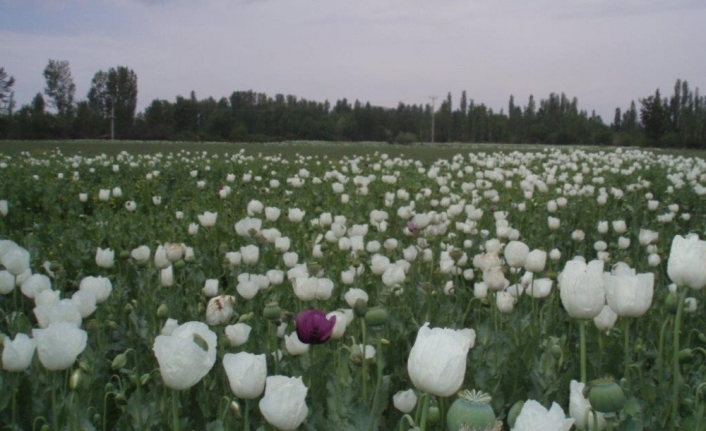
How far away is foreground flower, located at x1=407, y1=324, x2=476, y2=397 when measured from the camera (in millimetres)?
1449

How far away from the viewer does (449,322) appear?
10.8 feet

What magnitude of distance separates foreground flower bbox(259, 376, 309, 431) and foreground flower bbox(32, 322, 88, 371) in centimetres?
65

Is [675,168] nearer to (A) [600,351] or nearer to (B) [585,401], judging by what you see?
(A) [600,351]

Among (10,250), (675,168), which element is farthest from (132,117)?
(10,250)

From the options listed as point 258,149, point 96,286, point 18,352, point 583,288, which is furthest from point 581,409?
point 258,149

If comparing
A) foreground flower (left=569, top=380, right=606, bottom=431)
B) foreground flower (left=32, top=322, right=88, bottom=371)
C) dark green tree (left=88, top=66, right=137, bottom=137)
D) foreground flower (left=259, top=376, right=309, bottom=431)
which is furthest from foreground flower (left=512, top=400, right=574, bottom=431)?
dark green tree (left=88, top=66, right=137, bottom=137)

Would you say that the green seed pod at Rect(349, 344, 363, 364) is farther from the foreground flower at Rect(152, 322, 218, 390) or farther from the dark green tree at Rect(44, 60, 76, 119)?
the dark green tree at Rect(44, 60, 76, 119)

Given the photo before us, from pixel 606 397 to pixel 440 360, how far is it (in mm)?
358

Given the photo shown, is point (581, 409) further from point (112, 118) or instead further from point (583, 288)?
point (112, 118)

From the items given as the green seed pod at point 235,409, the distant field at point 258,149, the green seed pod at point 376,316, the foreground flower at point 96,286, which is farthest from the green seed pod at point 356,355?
the distant field at point 258,149

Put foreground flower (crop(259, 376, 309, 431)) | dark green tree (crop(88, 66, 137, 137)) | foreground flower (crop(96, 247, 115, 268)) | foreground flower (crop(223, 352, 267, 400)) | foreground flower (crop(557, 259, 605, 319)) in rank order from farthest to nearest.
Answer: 1. dark green tree (crop(88, 66, 137, 137))
2. foreground flower (crop(96, 247, 115, 268))
3. foreground flower (crop(557, 259, 605, 319))
4. foreground flower (crop(223, 352, 267, 400))
5. foreground flower (crop(259, 376, 309, 431))

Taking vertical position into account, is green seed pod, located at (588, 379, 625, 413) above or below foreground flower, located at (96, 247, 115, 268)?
above

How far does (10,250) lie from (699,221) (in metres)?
6.93

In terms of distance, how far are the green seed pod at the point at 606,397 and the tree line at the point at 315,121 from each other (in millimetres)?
51796
